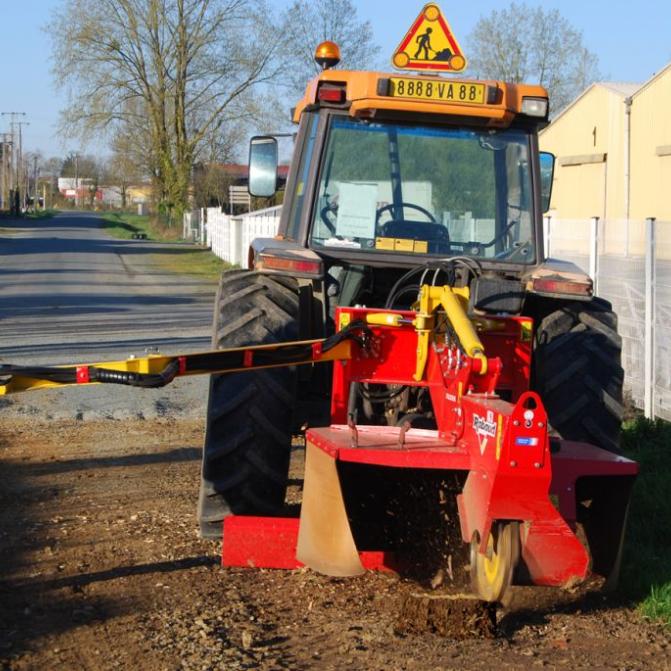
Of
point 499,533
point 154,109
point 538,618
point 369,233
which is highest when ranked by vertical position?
point 154,109

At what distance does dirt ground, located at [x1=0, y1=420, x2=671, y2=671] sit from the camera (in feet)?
14.1

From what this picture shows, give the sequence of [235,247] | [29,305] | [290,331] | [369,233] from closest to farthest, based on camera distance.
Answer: [290,331] → [369,233] → [29,305] → [235,247]

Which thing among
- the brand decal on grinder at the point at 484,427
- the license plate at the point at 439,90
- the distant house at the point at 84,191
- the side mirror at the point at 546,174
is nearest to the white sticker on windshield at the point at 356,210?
the license plate at the point at 439,90

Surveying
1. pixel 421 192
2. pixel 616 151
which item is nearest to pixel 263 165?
pixel 421 192

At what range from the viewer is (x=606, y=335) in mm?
5793

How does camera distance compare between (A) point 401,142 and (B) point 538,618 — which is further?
(A) point 401,142

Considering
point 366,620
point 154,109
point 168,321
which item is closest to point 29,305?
point 168,321

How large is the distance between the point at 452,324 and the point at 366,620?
4.07 ft

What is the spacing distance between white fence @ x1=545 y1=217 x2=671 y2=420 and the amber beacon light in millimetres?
4171

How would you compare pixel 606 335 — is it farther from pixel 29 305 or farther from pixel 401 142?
pixel 29 305

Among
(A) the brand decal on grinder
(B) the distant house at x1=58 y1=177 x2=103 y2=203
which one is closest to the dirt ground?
(A) the brand decal on grinder

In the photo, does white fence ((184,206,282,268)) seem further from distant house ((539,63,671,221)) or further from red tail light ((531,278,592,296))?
red tail light ((531,278,592,296))

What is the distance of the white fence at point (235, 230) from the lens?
27.6 metres

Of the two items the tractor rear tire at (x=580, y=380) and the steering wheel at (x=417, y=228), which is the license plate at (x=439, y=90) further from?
the tractor rear tire at (x=580, y=380)
